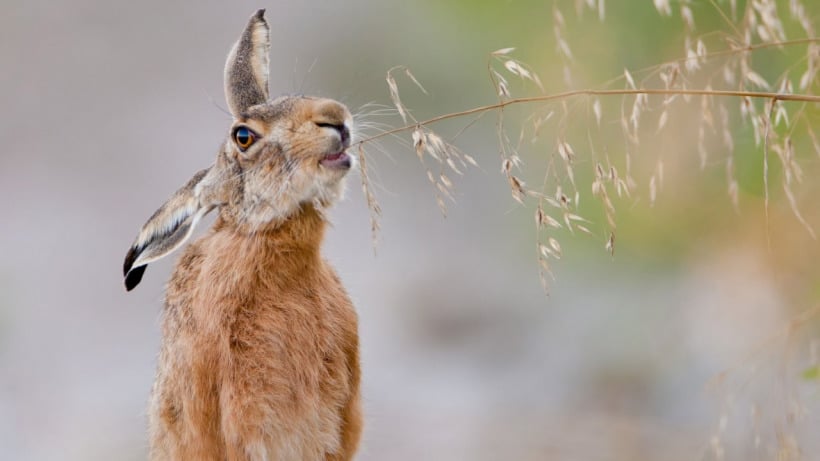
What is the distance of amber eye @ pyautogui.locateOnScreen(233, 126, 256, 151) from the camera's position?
8.61 feet

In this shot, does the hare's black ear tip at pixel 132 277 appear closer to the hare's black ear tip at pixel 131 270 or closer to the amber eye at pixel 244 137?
the hare's black ear tip at pixel 131 270

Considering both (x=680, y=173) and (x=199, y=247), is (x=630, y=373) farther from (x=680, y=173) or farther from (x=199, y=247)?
(x=199, y=247)

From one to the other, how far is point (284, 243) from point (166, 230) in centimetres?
31

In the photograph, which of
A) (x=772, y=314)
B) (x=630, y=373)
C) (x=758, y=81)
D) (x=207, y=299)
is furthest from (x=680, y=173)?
(x=207, y=299)

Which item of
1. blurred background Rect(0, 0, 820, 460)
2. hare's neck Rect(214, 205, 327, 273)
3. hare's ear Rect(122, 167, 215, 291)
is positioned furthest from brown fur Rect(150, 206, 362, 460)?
blurred background Rect(0, 0, 820, 460)

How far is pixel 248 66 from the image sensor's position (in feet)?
9.14

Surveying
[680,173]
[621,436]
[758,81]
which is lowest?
[621,436]

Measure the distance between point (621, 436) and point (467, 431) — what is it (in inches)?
31.7

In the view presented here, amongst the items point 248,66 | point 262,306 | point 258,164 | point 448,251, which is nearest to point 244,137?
point 258,164

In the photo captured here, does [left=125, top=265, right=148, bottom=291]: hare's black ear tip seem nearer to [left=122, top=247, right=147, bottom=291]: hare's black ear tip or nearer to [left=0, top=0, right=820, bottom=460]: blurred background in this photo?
[left=122, top=247, right=147, bottom=291]: hare's black ear tip

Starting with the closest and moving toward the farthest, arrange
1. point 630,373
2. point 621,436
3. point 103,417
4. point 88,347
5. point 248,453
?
1. point 248,453
2. point 621,436
3. point 630,373
4. point 103,417
5. point 88,347

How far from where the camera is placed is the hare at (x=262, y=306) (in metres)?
2.55

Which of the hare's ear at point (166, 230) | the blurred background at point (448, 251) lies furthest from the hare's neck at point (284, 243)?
the blurred background at point (448, 251)

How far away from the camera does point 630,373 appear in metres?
5.67
